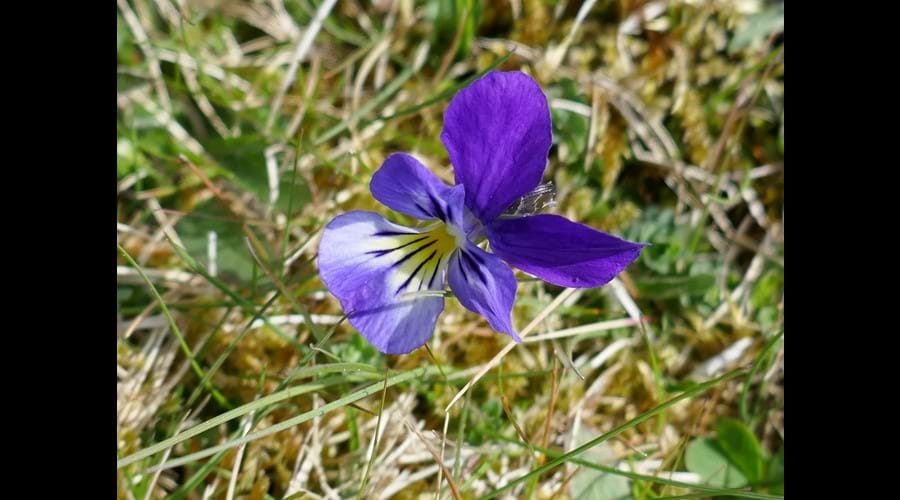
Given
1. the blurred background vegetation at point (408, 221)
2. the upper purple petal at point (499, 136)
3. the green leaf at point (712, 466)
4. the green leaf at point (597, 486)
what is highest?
the upper purple petal at point (499, 136)

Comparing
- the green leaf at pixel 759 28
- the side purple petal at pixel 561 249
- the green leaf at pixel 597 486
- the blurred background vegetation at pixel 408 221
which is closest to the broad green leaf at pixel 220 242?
the blurred background vegetation at pixel 408 221

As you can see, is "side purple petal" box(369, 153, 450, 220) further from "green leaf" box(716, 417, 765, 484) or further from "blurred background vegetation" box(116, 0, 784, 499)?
"green leaf" box(716, 417, 765, 484)

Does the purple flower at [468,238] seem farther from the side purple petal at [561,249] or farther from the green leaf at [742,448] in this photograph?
the green leaf at [742,448]

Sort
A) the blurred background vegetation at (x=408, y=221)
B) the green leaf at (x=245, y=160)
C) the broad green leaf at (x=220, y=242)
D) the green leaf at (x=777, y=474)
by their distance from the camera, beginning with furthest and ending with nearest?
1. the green leaf at (x=245, y=160)
2. the broad green leaf at (x=220, y=242)
3. the green leaf at (x=777, y=474)
4. the blurred background vegetation at (x=408, y=221)

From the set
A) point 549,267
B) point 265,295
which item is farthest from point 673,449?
point 265,295

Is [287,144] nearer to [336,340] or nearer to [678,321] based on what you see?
[336,340]
